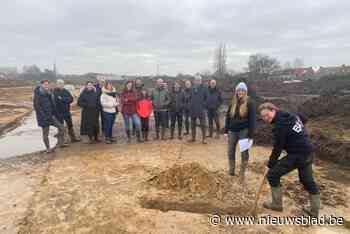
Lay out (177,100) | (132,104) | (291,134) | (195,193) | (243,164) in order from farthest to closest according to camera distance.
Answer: (177,100) < (132,104) < (243,164) < (195,193) < (291,134)

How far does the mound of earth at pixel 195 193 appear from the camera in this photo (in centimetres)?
473

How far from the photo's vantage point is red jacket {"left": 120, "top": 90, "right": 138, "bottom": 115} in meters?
8.50

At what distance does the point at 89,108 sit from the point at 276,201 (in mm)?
5648

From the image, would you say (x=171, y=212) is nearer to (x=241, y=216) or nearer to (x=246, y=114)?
(x=241, y=216)

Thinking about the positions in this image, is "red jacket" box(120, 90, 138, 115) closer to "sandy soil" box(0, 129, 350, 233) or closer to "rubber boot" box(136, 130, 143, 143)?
"rubber boot" box(136, 130, 143, 143)

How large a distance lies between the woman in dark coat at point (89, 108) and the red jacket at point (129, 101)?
0.72 m

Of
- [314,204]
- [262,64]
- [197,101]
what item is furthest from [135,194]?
[262,64]

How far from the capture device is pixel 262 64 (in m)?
52.0

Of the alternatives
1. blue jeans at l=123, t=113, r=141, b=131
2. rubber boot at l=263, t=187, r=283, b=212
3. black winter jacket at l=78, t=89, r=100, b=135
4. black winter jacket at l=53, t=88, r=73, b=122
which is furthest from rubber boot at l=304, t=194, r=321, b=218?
black winter jacket at l=53, t=88, r=73, b=122

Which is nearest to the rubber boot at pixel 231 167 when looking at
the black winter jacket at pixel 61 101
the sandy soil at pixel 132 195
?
the sandy soil at pixel 132 195

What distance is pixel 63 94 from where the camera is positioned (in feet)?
27.0

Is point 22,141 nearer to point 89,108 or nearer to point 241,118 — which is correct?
point 89,108

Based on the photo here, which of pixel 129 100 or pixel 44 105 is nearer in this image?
pixel 44 105

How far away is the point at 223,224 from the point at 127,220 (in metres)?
1.32
